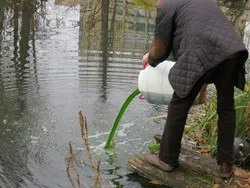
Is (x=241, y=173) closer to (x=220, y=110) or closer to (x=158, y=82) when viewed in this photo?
(x=220, y=110)

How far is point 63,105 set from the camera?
7.07 meters

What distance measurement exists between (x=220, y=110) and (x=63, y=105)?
12.1 ft

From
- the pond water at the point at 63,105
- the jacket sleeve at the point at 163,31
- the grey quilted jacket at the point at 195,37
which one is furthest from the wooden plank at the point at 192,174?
the jacket sleeve at the point at 163,31

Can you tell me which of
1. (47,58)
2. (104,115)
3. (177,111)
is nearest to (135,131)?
(104,115)

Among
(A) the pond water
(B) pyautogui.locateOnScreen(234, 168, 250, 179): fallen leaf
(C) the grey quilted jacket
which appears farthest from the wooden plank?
(C) the grey quilted jacket

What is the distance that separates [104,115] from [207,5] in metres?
3.30

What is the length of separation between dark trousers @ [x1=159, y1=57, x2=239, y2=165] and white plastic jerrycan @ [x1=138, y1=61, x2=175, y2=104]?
0.50 metres

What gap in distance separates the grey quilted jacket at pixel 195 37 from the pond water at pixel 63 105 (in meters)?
1.36

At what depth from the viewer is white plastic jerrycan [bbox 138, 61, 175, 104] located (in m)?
4.41

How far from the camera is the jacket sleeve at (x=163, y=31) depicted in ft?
12.2

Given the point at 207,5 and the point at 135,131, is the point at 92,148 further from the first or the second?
the point at 207,5

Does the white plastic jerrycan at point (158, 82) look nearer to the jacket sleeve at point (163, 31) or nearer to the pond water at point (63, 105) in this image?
the jacket sleeve at point (163, 31)

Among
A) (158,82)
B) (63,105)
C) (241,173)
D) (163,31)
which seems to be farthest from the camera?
(63,105)

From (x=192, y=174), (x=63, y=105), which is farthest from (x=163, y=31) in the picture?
(x=63, y=105)
